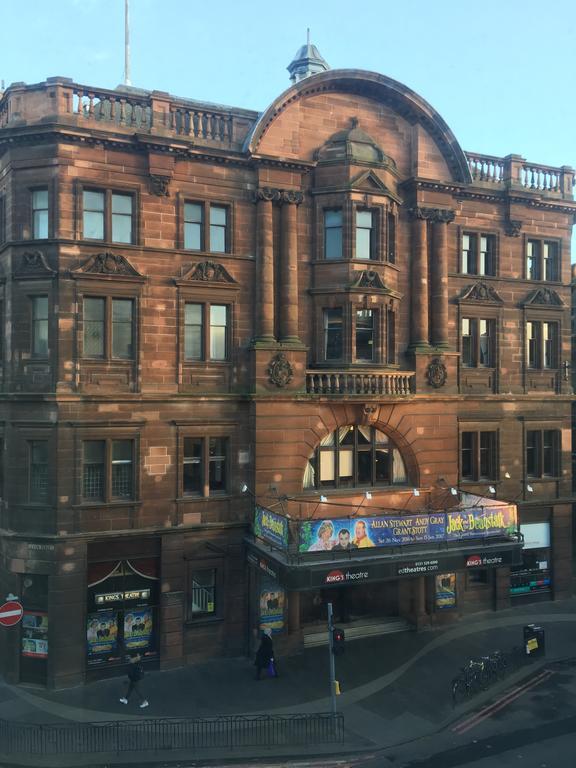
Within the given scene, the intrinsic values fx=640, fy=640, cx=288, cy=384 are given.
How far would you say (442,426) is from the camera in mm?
24703

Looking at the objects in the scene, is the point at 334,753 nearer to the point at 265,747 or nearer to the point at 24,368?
the point at 265,747

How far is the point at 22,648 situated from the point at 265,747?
875 centimetres

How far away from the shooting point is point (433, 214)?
24.9 metres

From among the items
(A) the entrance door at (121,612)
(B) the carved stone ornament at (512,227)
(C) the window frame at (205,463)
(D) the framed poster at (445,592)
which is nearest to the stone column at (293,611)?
(C) the window frame at (205,463)

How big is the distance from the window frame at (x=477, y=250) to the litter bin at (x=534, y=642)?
13.8 metres

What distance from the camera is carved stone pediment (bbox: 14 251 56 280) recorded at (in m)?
20.3

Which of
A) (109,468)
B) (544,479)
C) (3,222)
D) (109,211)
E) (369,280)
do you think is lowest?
(544,479)

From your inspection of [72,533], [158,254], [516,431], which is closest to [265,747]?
[72,533]

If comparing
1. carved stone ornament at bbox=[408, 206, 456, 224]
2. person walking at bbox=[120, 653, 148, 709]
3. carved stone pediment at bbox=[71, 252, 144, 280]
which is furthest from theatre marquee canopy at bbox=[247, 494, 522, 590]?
carved stone ornament at bbox=[408, 206, 456, 224]

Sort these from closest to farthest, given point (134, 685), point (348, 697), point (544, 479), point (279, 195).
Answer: point (134, 685) → point (348, 697) → point (279, 195) → point (544, 479)

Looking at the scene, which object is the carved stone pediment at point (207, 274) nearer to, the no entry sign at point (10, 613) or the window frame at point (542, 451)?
the no entry sign at point (10, 613)

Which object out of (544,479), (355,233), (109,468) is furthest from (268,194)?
(544,479)

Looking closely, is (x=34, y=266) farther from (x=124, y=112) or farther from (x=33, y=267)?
(x=124, y=112)

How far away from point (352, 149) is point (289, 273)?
5.23 metres
